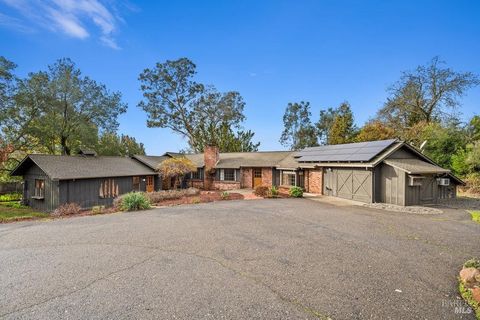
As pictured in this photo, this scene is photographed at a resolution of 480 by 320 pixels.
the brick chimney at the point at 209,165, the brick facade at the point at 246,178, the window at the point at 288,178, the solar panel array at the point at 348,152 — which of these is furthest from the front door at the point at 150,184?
the solar panel array at the point at 348,152

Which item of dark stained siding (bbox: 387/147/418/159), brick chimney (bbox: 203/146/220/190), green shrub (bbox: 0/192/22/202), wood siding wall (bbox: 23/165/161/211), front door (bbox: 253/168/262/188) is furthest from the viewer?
brick chimney (bbox: 203/146/220/190)

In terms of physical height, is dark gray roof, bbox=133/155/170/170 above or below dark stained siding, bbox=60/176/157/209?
above

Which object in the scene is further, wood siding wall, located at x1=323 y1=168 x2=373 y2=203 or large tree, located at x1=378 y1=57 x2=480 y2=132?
large tree, located at x1=378 y1=57 x2=480 y2=132

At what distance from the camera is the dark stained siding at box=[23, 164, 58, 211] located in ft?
53.1

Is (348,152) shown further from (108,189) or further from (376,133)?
(108,189)

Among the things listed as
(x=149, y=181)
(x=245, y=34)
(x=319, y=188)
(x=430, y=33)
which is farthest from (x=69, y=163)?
(x=430, y=33)

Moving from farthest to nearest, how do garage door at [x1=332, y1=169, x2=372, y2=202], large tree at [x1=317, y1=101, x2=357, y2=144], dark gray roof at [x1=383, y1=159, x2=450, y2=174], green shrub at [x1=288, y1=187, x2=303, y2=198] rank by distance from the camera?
large tree at [x1=317, y1=101, x2=357, y2=144]
green shrub at [x1=288, y1=187, x2=303, y2=198]
garage door at [x1=332, y1=169, x2=372, y2=202]
dark gray roof at [x1=383, y1=159, x2=450, y2=174]

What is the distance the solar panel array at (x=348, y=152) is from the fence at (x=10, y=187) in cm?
2956

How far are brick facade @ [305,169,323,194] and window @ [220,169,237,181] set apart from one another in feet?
26.3

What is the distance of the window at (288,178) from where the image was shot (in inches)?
854

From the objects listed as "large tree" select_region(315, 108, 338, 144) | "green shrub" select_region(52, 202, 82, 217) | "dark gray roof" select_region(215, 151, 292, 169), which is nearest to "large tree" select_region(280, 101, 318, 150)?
"large tree" select_region(315, 108, 338, 144)

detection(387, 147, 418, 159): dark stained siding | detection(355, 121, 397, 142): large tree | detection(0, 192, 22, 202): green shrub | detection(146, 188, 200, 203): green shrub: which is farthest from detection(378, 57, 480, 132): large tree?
detection(0, 192, 22, 202): green shrub

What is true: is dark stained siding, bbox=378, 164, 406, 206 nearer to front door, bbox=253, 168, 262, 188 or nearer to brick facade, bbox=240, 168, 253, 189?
front door, bbox=253, 168, 262, 188

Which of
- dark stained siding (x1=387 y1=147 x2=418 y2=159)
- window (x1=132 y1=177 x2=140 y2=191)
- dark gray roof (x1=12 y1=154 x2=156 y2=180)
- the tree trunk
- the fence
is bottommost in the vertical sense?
the fence
